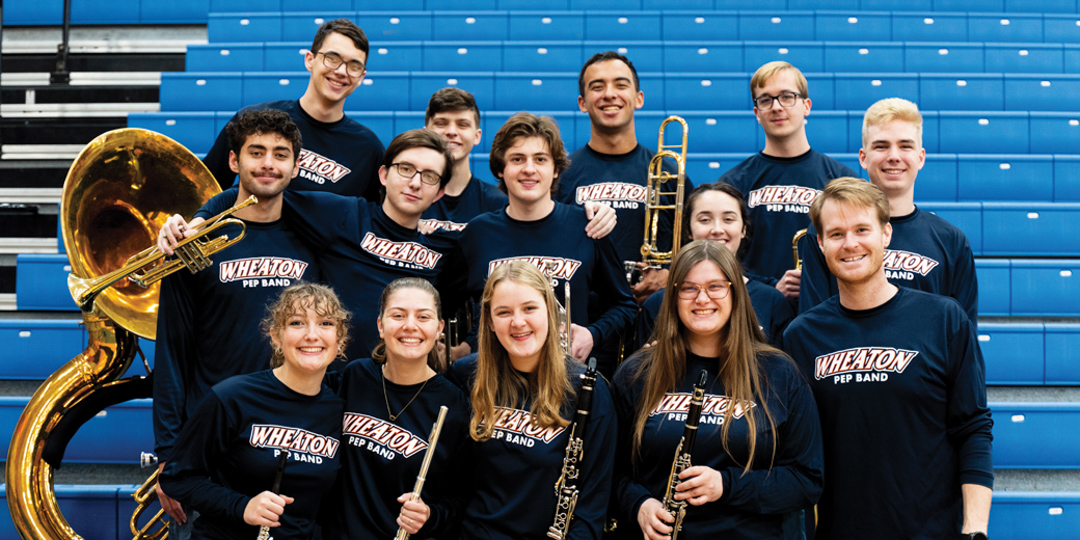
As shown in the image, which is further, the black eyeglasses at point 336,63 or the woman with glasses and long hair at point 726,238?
the black eyeglasses at point 336,63

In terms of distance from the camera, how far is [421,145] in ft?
8.64

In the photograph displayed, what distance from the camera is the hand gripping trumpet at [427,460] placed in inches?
79.6

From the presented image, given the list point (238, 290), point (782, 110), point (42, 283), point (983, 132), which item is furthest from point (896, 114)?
point (42, 283)

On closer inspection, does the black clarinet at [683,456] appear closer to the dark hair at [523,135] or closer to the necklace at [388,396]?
the necklace at [388,396]

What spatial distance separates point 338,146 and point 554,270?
101 centimetres

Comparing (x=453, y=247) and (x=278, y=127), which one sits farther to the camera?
(x=453, y=247)

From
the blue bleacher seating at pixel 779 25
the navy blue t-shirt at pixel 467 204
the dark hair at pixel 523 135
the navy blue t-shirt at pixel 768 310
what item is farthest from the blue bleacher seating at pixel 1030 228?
the dark hair at pixel 523 135

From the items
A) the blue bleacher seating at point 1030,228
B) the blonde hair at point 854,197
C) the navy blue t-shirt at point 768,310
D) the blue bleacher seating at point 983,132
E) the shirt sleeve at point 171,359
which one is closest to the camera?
the blonde hair at point 854,197

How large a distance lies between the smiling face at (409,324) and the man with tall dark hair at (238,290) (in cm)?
46

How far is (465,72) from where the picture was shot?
580 cm

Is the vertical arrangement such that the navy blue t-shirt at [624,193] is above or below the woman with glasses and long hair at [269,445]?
above

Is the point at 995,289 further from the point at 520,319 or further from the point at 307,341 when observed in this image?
the point at 307,341

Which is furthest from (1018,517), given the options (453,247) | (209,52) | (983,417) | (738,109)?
(209,52)

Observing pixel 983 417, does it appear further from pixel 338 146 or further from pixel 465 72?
pixel 465 72
